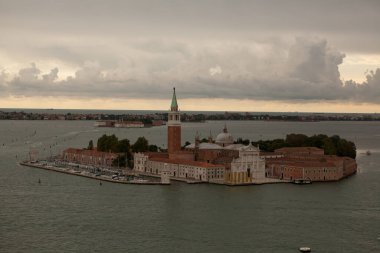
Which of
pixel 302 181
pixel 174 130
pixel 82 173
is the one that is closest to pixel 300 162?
pixel 302 181

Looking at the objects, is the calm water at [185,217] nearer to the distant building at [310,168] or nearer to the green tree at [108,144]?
the distant building at [310,168]

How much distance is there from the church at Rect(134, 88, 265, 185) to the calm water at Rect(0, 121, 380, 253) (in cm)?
168

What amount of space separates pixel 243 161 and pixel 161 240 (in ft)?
44.7

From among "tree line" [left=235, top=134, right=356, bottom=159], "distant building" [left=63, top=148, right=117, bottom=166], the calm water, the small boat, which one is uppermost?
"tree line" [left=235, top=134, right=356, bottom=159]

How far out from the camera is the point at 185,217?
21.8 metres

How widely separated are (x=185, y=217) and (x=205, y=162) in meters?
12.4

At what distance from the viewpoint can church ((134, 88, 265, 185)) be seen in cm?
3142

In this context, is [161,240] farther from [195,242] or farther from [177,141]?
[177,141]

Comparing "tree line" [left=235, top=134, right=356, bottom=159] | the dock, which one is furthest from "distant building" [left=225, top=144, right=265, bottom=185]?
"tree line" [left=235, top=134, right=356, bottom=159]

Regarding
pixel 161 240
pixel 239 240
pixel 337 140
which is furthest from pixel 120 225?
pixel 337 140

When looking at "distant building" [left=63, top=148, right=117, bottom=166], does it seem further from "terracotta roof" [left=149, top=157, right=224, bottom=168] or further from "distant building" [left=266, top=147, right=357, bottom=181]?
"distant building" [left=266, top=147, right=357, bottom=181]

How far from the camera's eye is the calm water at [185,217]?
18.1 m

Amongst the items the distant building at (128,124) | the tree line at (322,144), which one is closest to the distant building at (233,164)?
the tree line at (322,144)

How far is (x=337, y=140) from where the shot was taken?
146 ft
